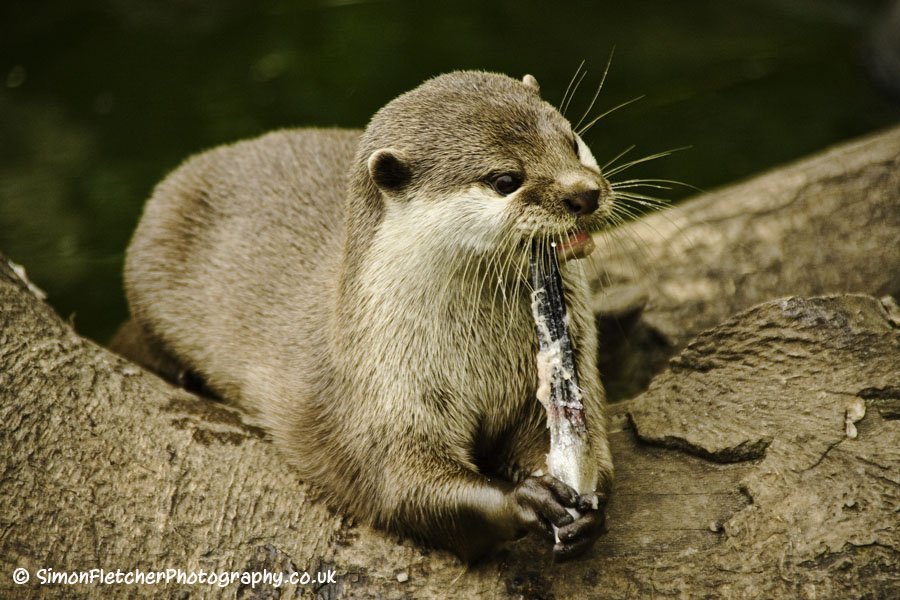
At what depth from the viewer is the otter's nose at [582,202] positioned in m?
2.43

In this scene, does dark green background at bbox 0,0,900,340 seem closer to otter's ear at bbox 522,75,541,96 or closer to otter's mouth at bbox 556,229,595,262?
otter's ear at bbox 522,75,541,96

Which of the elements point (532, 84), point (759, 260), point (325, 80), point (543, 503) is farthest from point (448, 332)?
point (325, 80)

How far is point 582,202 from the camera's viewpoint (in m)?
2.44

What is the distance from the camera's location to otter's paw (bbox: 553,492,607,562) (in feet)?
7.87

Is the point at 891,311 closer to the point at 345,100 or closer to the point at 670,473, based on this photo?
the point at 670,473

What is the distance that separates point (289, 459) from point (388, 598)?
2.08ft

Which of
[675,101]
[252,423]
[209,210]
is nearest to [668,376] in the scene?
[252,423]

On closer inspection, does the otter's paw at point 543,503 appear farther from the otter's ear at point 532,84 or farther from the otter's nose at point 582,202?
the otter's ear at point 532,84

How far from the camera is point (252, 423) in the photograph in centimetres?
324

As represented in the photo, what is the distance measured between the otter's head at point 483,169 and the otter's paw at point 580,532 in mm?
615

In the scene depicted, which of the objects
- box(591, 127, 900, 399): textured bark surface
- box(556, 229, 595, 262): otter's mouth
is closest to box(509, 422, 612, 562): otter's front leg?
box(556, 229, 595, 262): otter's mouth

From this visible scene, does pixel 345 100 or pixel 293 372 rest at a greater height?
pixel 293 372
